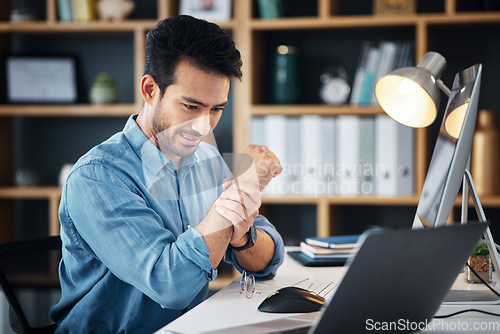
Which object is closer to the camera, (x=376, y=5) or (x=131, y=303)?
(x=131, y=303)

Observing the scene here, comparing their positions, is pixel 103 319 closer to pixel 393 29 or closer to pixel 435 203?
pixel 435 203

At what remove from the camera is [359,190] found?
8.66 feet

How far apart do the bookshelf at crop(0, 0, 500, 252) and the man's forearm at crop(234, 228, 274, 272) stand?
1.29 metres

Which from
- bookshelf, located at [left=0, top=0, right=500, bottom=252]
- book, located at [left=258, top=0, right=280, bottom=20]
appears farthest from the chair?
book, located at [left=258, top=0, right=280, bottom=20]

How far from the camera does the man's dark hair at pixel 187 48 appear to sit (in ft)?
4.06

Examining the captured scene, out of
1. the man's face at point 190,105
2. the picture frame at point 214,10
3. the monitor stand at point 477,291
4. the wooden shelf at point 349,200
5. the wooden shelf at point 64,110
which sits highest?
the picture frame at point 214,10

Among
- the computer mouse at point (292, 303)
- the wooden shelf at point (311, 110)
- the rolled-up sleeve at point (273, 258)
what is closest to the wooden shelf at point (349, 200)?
the wooden shelf at point (311, 110)

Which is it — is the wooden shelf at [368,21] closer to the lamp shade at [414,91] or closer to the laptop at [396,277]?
the lamp shade at [414,91]

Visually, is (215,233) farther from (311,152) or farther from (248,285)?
(311,152)

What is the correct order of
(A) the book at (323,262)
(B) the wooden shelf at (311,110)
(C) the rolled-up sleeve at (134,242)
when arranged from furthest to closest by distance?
1. (B) the wooden shelf at (311,110)
2. (A) the book at (323,262)
3. (C) the rolled-up sleeve at (134,242)

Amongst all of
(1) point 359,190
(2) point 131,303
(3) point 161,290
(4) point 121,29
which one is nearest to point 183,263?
(3) point 161,290

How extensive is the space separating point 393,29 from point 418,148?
632mm

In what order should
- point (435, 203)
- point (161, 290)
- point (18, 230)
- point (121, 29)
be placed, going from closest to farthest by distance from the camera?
point (435, 203) < point (161, 290) < point (121, 29) < point (18, 230)

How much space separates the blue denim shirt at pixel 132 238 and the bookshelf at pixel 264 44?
128 centimetres
